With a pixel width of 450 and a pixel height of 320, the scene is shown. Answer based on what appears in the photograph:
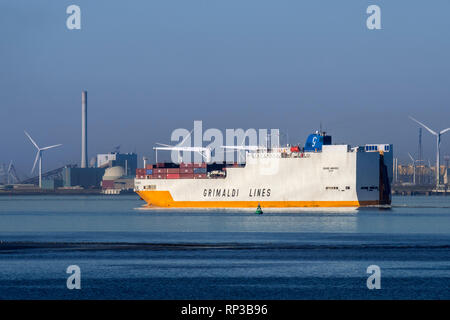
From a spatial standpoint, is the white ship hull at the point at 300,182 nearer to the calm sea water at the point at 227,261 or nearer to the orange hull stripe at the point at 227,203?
the orange hull stripe at the point at 227,203

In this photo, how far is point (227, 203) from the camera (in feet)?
538

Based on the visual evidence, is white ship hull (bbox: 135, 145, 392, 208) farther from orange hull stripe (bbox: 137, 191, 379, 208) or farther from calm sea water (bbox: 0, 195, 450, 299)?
calm sea water (bbox: 0, 195, 450, 299)

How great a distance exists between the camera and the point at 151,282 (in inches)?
2194

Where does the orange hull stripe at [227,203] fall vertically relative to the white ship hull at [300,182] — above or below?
below

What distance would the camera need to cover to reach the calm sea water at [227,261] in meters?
52.3

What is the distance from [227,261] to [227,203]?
317ft

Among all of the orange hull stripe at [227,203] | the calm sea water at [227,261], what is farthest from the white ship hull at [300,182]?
the calm sea water at [227,261]

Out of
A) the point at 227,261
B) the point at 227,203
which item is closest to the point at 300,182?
the point at 227,203

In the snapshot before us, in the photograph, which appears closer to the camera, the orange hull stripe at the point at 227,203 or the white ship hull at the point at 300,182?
the white ship hull at the point at 300,182

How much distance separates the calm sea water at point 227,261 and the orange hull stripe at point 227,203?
43530 millimetres

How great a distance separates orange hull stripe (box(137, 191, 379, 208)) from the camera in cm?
15350
